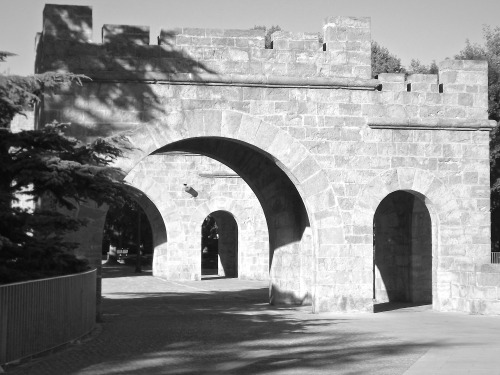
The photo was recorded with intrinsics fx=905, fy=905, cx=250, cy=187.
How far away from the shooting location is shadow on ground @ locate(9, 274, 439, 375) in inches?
398

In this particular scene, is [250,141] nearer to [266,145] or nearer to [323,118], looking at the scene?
[266,145]

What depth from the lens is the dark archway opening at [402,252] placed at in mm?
20266

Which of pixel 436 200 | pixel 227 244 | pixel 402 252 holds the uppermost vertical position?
pixel 436 200

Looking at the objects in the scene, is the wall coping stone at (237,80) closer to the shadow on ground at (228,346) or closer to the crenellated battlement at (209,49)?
the crenellated battlement at (209,49)

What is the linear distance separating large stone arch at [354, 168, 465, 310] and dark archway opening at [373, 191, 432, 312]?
2194 mm

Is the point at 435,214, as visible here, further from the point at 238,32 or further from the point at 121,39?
the point at 121,39

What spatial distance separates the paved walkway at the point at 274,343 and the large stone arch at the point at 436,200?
76 centimetres

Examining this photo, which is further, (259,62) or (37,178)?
(259,62)

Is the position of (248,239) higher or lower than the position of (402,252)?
higher

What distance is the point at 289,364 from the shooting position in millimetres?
10383

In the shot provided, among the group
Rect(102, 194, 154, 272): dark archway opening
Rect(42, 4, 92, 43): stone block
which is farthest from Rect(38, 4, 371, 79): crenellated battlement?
Rect(102, 194, 154, 272): dark archway opening

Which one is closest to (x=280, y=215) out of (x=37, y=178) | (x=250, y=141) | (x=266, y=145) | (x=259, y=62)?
(x=266, y=145)

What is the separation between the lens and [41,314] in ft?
35.3

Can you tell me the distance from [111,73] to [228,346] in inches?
249
